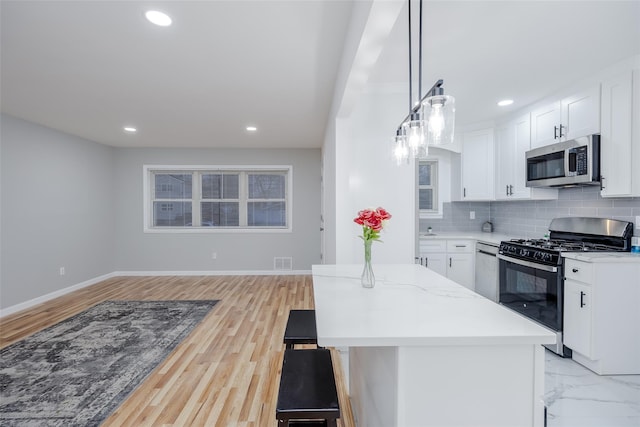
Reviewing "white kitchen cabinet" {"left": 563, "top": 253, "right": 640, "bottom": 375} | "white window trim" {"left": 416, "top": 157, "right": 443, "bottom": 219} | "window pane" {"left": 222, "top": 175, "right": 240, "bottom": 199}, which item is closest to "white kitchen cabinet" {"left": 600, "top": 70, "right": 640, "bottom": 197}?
"white kitchen cabinet" {"left": 563, "top": 253, "right": 640, "bottom": 375}

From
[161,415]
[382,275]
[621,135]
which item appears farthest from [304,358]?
[621,135]

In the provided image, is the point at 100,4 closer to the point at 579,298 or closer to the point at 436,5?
the point at 436,5

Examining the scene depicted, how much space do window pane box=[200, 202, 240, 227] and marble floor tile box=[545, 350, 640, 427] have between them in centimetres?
516

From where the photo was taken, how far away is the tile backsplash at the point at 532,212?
2.81m

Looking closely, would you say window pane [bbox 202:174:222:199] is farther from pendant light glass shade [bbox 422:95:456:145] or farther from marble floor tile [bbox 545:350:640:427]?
marble floor tile [bbox 545:350:640:427]

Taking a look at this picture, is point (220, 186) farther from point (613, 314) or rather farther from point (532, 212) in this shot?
point (613, 314)

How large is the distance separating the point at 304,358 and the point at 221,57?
7.38 ft

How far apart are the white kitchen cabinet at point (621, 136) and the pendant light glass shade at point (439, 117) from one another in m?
2.10

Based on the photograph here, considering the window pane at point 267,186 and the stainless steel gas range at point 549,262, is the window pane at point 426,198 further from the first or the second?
the window pane at point 267,186

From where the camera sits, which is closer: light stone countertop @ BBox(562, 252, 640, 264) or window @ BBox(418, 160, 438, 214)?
light stone countertop @ BBox(562, 252, 640, 264)

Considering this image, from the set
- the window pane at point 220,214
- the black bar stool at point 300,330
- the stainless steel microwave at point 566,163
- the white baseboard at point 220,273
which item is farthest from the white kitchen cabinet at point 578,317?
the window pane at point 220,214

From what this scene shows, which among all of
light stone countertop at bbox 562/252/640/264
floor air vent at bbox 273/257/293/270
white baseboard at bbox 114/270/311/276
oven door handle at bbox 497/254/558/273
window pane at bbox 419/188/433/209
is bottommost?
white baseboard at bbox 114/270/311/276

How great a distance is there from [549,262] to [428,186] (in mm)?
2476

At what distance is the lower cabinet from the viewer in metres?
4.06
